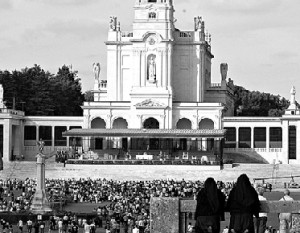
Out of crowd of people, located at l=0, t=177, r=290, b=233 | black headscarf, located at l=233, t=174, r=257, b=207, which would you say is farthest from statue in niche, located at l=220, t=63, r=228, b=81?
black headscarf, located at l=233, t=174, r=257, b=207

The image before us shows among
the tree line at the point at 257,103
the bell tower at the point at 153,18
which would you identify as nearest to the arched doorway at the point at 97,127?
the bell tower at the point at 153,18

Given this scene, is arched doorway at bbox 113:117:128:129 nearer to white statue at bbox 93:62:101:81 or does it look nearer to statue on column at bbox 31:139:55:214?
white statue at bbox 93:62:101:81

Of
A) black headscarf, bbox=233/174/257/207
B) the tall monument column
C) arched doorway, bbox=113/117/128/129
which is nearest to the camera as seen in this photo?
black headscarf, bbox=233/174/257/207

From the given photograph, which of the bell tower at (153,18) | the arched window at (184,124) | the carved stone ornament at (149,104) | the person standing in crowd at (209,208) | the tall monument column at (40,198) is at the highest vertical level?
the bell tower at (153,18)

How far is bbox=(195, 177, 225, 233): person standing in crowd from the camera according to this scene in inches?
570

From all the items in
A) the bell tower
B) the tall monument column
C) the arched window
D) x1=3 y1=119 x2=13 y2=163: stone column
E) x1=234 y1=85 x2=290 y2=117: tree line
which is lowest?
the tall monument column

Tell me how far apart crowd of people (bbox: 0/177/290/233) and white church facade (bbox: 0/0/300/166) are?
24.7 meters

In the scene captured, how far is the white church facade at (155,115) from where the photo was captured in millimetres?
99000

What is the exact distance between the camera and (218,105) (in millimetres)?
101062

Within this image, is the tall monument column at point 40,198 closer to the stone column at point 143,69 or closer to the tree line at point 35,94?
the stone column at point 143,69

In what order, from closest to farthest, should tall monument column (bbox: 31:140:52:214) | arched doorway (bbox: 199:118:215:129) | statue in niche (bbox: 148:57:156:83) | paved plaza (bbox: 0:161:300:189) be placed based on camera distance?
1. tall monument column (bbox: 31:140:52:214)
2. paved plaza (bbox: 0:161:300:189)
3. statue in niche (bbox: 148:57:156:83)
4. arched doorway (bbox: 199:118:215:129)

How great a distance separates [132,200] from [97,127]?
→ 46409 mm

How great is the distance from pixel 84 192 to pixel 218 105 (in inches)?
1460

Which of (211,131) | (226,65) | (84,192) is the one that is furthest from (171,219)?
(226,65)
